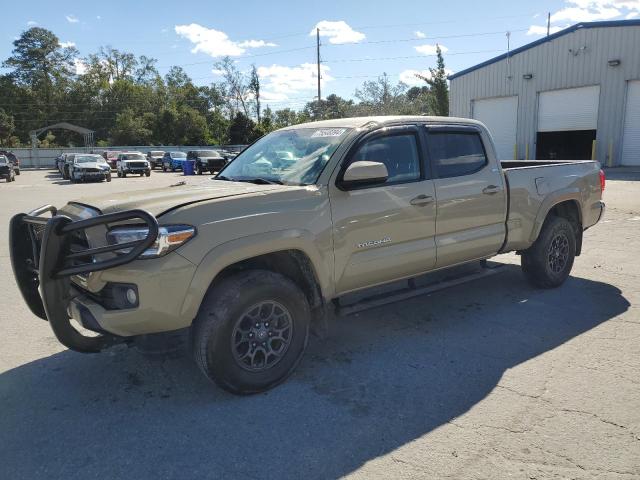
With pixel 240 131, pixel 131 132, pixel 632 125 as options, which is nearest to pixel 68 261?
pixel 632 125

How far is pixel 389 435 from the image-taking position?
122 inches

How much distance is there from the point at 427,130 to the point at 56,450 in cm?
379

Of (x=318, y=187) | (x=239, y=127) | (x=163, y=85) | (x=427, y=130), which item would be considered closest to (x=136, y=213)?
(x=318, y=187)

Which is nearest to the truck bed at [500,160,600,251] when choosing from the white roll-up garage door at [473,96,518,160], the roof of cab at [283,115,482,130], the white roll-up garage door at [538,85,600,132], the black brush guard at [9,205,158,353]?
the roof of cab at [283,115,482,130]

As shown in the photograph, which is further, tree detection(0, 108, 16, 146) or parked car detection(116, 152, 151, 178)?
tree detection(0, 108, 16, 146)

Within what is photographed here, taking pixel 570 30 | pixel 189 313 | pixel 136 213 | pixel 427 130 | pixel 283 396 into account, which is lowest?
pixel 283 396

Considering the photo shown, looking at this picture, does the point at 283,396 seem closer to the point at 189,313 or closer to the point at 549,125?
the point at 189,313

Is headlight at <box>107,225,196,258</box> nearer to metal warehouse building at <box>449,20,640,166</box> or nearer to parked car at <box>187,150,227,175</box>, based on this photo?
metal warehouse building at <box>449,20,640,166</box>

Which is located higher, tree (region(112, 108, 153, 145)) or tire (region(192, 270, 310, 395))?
tree (region(112, 108, 153, 145))

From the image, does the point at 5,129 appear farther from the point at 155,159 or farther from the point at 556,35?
the point at 556,35

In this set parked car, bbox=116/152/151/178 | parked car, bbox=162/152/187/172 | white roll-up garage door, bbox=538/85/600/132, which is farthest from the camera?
parked car, bbox=162/152/187/172

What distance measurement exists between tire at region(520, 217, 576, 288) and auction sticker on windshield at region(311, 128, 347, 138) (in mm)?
2830

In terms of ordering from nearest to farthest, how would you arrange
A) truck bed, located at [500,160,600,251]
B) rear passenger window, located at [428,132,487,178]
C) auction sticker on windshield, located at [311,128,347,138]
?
auction sticker on windshield, located at [311,128,347,138] < rear passenger window, located at [428,132,487,178] < truck bed, located at [500,160,600,251]

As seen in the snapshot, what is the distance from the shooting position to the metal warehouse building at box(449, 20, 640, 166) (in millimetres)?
24344
